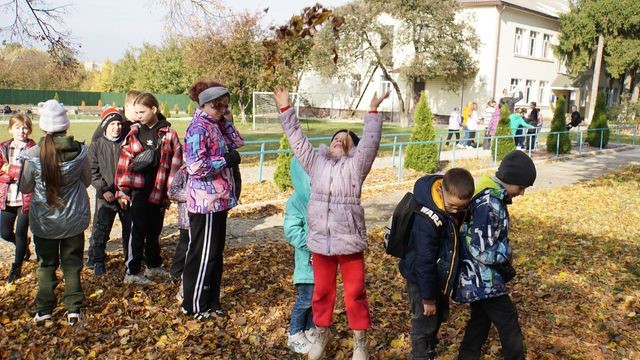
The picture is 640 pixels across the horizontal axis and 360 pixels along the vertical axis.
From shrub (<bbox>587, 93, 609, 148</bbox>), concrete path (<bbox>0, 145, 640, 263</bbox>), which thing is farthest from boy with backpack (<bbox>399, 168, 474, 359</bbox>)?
shrub (<bbox>587, 93, 609, 148</bbox>)

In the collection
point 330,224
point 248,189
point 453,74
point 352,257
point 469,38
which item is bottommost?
point 248,189

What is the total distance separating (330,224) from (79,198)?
83.1 inches

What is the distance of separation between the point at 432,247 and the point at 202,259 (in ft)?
6.13

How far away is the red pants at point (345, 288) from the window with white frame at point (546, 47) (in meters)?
41.4

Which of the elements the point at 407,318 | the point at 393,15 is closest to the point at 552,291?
the point at 407,318

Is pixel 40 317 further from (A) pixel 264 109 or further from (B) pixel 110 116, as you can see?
(A) pixel 264 109

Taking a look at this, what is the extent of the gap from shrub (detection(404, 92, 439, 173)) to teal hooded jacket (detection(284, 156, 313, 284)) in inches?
384

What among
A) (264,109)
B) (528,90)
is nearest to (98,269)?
(264,109)

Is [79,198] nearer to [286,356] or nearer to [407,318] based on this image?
[286,356]

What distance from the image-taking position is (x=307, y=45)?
93.0 ft

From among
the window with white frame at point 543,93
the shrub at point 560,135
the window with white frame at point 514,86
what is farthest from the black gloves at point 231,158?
the window with white frame at point 543,93

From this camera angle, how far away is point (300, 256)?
390cm

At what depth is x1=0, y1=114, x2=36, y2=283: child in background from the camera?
17.0 feet

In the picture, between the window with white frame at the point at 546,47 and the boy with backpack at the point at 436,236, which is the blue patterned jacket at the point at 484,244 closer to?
the boy with backpack at the point at 436,236
